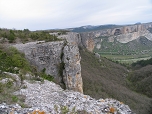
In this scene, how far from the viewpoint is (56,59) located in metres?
19.7

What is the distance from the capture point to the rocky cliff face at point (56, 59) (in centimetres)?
1912

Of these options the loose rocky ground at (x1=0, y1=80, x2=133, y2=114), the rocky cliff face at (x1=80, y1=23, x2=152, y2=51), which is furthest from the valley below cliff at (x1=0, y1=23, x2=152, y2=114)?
the rocky cliff face at (x1=80, y1=23, x2=152, y2=51)

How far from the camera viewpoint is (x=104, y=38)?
13512 centimetres

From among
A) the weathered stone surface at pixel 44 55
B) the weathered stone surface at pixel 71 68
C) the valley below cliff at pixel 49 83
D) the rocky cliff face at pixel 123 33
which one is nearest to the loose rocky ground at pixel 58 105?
the valley below cliff at pixel 49 83

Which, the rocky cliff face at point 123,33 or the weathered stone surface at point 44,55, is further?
the rocky cliff face at point 123,33

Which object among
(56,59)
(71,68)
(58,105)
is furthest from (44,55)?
(58,105)

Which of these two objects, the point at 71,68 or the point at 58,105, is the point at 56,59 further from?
the point at 58,105

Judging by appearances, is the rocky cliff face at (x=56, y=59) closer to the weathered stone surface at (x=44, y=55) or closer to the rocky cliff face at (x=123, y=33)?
the weathered stone surface at (x=44, y=55)

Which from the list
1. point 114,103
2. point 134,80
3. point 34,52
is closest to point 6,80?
point 114,103

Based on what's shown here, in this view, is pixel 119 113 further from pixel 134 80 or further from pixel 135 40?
pixel 135 40

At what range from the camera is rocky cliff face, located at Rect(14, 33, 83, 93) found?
19125mm

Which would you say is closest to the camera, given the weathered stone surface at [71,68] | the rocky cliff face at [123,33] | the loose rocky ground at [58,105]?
the loose rocky ground at [58,105]

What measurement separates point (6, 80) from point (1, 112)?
14.6ft

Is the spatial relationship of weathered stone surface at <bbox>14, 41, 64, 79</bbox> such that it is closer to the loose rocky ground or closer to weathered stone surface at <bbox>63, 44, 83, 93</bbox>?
weathered stone surface at <bbox>63, 44, 83, 93</bbox>
